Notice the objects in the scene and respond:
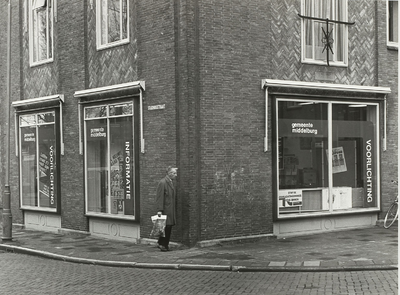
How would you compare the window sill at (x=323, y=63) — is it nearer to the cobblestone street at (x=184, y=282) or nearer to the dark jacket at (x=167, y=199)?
the dark jacket at (x=167, y=199)

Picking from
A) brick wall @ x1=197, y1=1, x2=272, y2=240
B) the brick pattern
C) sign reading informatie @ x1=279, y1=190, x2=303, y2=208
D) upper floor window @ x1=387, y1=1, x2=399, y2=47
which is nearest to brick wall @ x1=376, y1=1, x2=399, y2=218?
upper floor window @ x1=387, y1=1, x2=399, y2=47

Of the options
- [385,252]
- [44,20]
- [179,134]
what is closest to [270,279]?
[385,252]

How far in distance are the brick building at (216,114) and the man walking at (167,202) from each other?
389mm

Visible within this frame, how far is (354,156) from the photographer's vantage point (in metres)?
17.3

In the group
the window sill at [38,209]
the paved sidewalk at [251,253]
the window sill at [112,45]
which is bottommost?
the paved sidewalk at [251,253]

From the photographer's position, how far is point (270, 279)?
10.6m

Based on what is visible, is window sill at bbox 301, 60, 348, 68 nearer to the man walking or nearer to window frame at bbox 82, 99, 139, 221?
window frame at bbox 82, 99, 139, 221

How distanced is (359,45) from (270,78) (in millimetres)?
3498

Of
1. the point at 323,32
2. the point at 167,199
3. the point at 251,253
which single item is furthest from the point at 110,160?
the point at 323,32

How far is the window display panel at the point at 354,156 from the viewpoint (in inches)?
664

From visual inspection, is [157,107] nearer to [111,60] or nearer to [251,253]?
[111,60]

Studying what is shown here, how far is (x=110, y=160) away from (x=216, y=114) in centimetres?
390

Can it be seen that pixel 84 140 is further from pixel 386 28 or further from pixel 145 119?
pixel 386 28

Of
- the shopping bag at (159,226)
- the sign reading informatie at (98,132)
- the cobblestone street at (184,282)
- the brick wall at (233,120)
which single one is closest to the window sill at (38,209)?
the sign reading informatie at (98,132)
